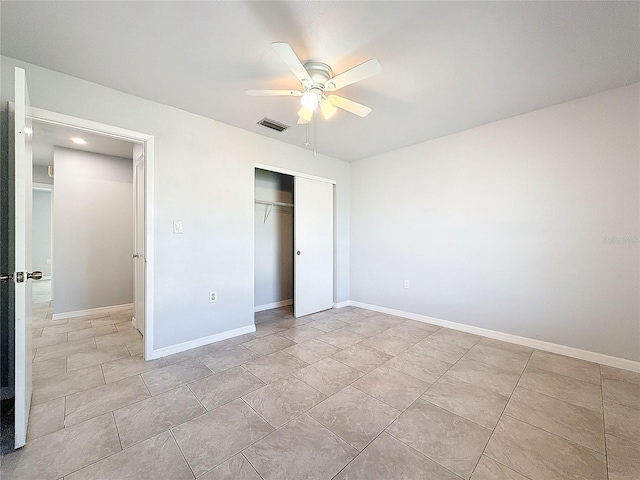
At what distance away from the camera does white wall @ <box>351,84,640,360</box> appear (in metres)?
2.38

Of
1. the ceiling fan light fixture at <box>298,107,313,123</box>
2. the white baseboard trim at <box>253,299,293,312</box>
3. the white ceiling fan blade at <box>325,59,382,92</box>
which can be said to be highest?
the white ceiling fan blade at <box>325,59,382,92</box>

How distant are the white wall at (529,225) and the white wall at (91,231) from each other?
14.3 feet

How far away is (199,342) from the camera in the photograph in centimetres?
285

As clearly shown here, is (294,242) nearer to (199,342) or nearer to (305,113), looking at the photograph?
(199,342)

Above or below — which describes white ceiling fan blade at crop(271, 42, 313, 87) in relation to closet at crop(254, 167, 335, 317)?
above

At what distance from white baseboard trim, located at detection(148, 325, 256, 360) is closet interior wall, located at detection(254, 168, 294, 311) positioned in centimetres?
109

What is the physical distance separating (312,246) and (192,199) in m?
1.88

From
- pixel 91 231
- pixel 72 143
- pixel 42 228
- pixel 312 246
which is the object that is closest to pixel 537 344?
pixel 312 246

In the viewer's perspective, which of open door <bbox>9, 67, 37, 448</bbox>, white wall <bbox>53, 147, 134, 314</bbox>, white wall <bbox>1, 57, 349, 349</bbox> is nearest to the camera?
open door <bbox>9, 67, 37, 448</bbox>

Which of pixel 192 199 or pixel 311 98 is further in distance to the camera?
pixel 192 199

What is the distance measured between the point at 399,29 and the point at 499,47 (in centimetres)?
78

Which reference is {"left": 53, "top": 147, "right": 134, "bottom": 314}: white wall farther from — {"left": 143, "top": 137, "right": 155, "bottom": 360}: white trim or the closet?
{"left": 143, "top": 137, "right": 155, "bottom": 360}: white trim

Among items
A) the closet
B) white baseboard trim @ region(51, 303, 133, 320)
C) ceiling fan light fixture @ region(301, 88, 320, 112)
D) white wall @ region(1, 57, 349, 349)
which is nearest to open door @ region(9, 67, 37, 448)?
white wall @ region(1, 57, 349, 349)

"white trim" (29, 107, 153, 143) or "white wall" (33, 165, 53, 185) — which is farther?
"white wall" (33, 165, 53, 185)
